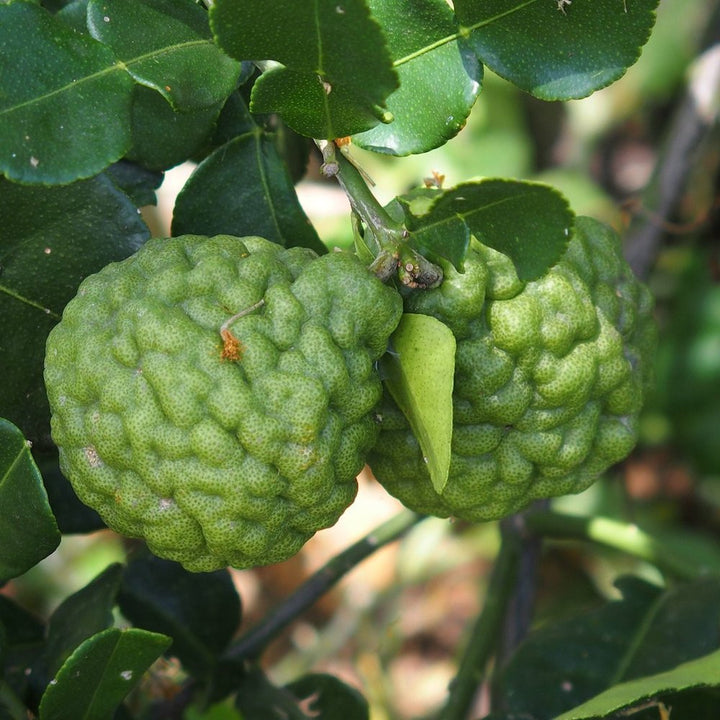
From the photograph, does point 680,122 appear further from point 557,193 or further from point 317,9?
point 317,9

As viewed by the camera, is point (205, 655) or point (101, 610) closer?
point (101, 610)

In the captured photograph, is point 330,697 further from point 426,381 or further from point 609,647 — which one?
point 426,381

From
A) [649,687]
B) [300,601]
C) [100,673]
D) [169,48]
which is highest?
[169,48]

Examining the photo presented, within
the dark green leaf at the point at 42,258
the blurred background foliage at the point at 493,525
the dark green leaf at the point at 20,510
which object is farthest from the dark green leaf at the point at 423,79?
the blurred background foliage at the point at 493,525

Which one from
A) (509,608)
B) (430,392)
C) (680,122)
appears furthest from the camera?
(680,122)

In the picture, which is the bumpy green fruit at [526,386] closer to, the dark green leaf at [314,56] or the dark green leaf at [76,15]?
the dark green leaf at [314,56]

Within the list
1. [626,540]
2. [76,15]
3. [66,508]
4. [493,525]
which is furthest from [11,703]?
[493,525]

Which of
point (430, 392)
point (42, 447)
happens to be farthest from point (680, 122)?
point (42, 447)
